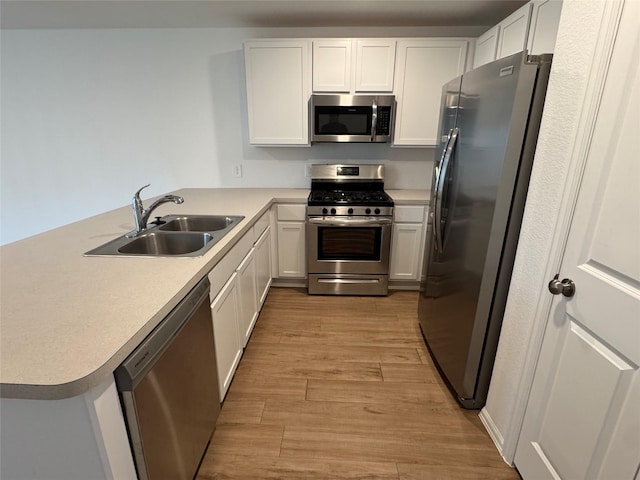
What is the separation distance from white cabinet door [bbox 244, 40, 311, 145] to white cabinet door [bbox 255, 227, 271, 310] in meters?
0.89

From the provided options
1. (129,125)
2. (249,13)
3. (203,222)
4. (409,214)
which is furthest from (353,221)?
(129,125)

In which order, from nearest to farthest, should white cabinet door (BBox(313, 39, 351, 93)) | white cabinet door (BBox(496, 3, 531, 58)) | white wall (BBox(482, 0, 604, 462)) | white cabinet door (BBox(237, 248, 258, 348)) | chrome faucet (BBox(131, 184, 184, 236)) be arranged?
white wall (BBox(482, 0, 604, 462)) < chrome faucet (BBox(131, 184, 184, 236)) < white cabinet door (BBox(496, 3, 531, 58)) < white cabinet door (BBox(237, 248, 258, 348)) < white cabinet door (BBox(313, 39, 351, 93))

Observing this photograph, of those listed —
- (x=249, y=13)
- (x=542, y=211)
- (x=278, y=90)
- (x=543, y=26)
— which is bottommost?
(x=542, y=211)

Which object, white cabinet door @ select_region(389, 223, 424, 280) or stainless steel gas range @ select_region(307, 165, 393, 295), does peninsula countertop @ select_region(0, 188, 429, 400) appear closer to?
stainless steel gas range @ select_region(307, 165, 393, 295)

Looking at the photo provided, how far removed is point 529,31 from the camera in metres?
1.85

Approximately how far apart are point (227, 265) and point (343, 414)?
102cm

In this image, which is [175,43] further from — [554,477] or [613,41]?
[554,477]

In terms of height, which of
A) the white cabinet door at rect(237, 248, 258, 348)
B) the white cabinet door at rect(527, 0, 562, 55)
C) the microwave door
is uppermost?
the white cabinet door at rect(527, 0, 562, 55)

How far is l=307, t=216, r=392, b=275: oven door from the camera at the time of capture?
2.79 metres

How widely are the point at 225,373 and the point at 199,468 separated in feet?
1.40

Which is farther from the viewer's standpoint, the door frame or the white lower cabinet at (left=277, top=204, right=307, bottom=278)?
the white lower cabinet at (left=277, top=204, right=307, bottom=278)

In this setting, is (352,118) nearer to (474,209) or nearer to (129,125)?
(474,209)

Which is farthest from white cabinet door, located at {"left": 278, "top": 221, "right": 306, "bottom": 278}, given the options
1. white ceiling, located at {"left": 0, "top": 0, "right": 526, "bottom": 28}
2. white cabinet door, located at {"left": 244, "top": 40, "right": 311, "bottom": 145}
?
white ceiling, located at {"left": 0, "top": 0, "right": 526, "bottom": 28}

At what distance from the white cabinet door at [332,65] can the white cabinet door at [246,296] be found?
62.3 inches
